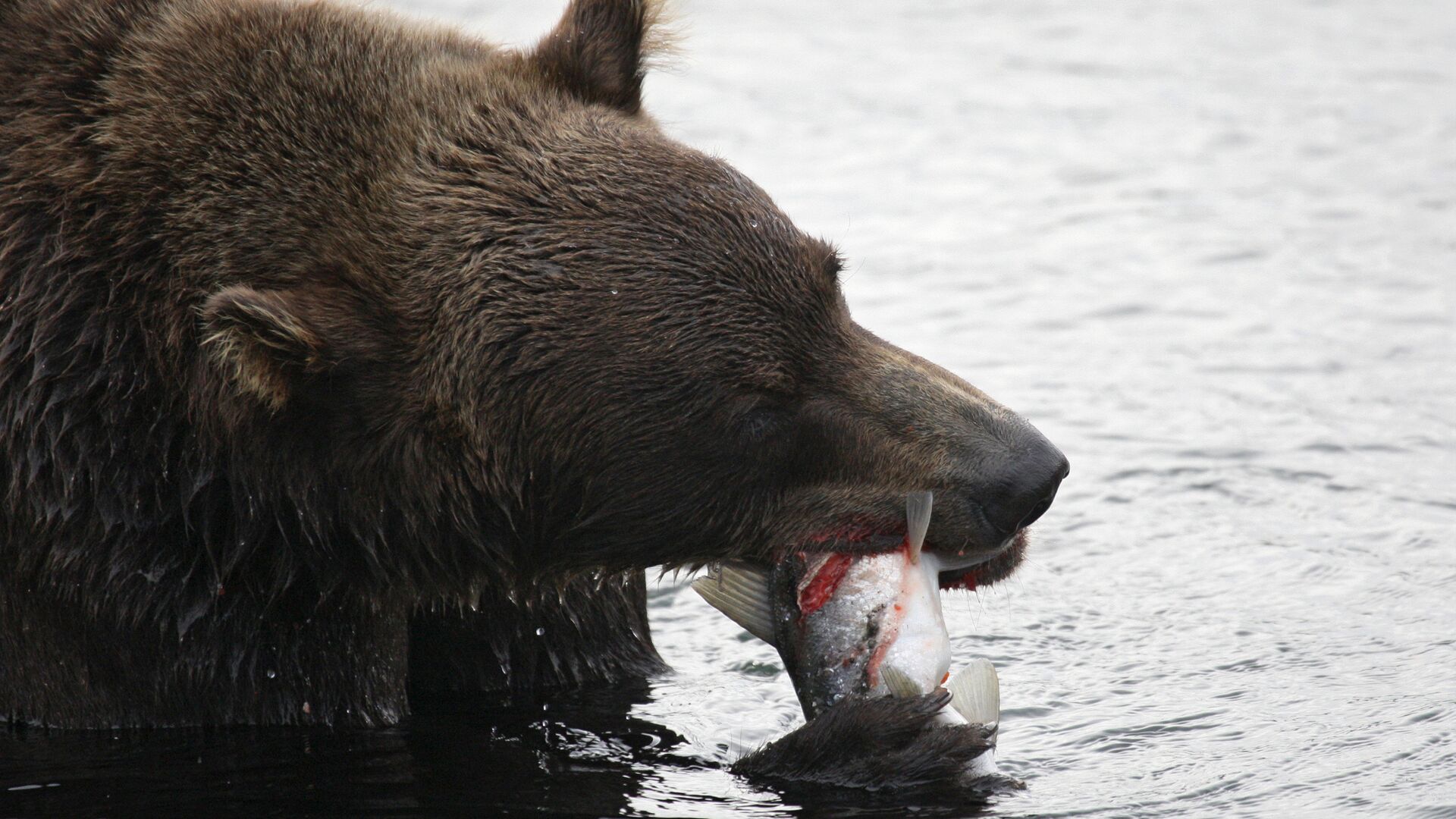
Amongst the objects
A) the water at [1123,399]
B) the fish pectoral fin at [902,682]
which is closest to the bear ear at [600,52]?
the water at [1123,399]

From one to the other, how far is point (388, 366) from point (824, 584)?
136 centimetres

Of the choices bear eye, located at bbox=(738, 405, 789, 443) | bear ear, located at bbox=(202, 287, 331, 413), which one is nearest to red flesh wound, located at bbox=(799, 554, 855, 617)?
bear eye, located at bbox=(738, 405, 789, 443)

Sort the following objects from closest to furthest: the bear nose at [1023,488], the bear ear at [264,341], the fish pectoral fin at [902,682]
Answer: the bear ear at [264,341] → the bear nose at [1023,488] → the fish pectoral fin at [902,682]

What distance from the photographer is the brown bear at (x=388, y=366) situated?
559 cm

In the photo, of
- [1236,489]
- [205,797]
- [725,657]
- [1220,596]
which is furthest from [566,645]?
[1236,489]

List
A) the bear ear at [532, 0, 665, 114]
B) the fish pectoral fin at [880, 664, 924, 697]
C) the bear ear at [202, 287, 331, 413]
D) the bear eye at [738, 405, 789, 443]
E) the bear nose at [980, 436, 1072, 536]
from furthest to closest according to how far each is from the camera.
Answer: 1. the bear ear at [532, 0, 665, 114]
2. the fish pectoral fin at [880, 664, 924, 697]
3. the bear eye at [738, 405, 789, 443]
4. the bear nose at [980, 436, 1072, 536]
5. the bear ear at [202, 287, 331, 413]

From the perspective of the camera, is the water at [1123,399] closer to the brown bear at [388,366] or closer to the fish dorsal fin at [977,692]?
the fish dorsal fin at [977,692]

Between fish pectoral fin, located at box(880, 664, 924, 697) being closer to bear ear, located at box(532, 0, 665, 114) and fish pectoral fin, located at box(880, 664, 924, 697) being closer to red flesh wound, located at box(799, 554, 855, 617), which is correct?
red flesh wound, located at box(799, 554, 855, 617)

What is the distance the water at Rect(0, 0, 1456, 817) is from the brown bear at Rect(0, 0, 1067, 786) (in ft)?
2.06

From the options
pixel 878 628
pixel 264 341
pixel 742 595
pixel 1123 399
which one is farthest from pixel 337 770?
pixel 1123 399

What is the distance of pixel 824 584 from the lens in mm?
5828

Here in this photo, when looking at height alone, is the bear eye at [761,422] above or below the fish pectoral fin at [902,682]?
above

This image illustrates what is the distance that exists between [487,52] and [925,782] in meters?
2.54

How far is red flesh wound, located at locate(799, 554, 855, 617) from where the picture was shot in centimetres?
580
